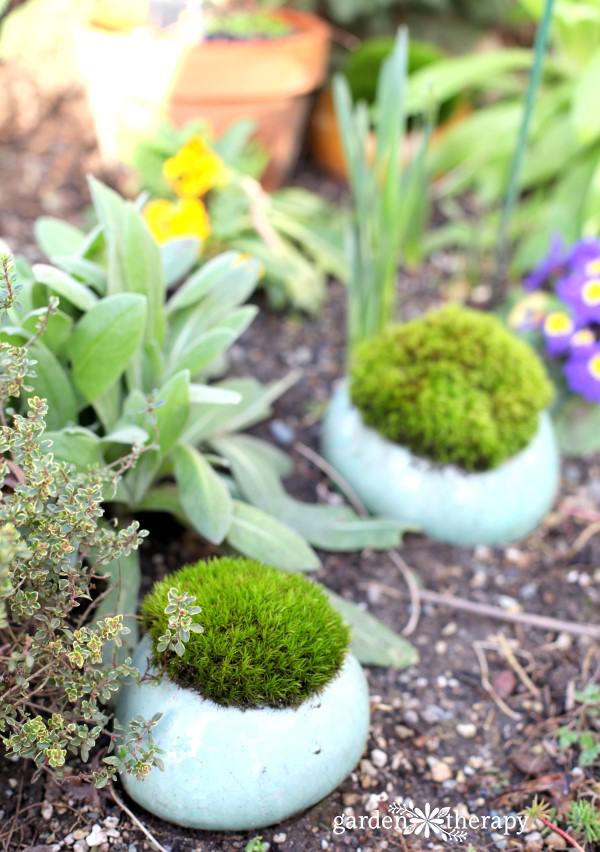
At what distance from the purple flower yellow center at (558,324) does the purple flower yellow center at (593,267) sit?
5.6 inches

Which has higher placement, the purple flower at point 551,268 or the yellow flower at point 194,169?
the yellow flower at point 194,169

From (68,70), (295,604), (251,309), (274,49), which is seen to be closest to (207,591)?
(295,604)

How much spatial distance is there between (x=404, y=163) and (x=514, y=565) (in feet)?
7.13

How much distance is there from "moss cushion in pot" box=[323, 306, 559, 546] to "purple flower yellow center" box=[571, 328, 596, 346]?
0.24 m

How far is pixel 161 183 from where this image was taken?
2773 mm

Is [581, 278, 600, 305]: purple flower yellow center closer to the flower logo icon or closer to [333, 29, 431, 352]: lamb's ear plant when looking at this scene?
[333, 29, 431, 352]: lamb's ear plant

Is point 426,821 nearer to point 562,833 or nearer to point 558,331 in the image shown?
point 562,833

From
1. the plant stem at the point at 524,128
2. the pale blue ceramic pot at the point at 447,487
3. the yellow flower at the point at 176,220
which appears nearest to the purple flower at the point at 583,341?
the pale blue ceramic pot at the point at 447,487

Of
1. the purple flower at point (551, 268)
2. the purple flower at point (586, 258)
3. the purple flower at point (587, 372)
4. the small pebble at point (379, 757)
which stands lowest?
the small pebble at point (379, 757)

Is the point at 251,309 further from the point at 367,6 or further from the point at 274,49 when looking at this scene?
the point at 367,6

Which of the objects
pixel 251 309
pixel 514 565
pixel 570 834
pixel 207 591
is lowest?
pixel 514 565

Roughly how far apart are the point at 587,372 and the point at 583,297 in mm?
206

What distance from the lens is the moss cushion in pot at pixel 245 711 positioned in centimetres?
129

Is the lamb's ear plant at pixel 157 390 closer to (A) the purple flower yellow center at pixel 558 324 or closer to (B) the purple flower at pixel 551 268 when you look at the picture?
(A) the purple flower yellow center at pixel 558 324
